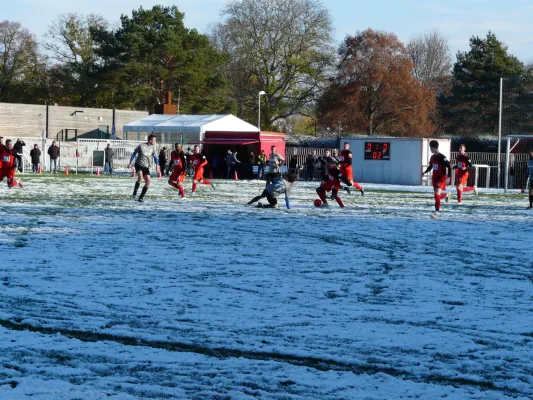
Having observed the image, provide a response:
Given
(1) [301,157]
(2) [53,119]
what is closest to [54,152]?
(1) [301,157]

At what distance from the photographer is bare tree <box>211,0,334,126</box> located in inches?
Result: 2766

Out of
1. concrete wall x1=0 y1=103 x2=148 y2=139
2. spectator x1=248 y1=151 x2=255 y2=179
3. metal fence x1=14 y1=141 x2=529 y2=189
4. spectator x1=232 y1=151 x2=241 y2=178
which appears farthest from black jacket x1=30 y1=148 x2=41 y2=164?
concrete wall x1=0 y1=103 x2=148 y2=139

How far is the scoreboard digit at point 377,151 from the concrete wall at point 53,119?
106 feet

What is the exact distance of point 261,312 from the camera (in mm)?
8148

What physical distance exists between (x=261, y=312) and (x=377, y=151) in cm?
3832

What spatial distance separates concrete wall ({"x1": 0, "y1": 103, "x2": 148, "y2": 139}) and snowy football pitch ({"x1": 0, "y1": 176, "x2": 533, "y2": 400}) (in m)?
55.4

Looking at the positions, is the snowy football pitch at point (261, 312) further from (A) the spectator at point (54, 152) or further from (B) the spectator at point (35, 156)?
(A) the spectator at point (54, 152)

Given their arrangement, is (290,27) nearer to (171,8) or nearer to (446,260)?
(171,8)

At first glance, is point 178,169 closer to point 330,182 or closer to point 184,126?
point 330,182

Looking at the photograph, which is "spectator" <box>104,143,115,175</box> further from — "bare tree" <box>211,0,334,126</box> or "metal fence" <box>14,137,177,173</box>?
"bare tree" <box>211,0,334,126</box>

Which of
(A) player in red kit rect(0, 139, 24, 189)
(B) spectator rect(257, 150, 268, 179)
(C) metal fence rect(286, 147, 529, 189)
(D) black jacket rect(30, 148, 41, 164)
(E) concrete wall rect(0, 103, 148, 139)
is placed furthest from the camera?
(E) concrete wall rect(0, 103, 148, 139)

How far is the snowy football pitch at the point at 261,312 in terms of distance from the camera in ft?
18.8

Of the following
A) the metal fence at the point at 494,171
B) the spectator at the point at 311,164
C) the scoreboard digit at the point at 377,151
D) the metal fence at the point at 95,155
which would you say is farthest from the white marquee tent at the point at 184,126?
the scoreboard digit at the point at 377,151

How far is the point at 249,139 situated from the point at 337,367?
43.5m
